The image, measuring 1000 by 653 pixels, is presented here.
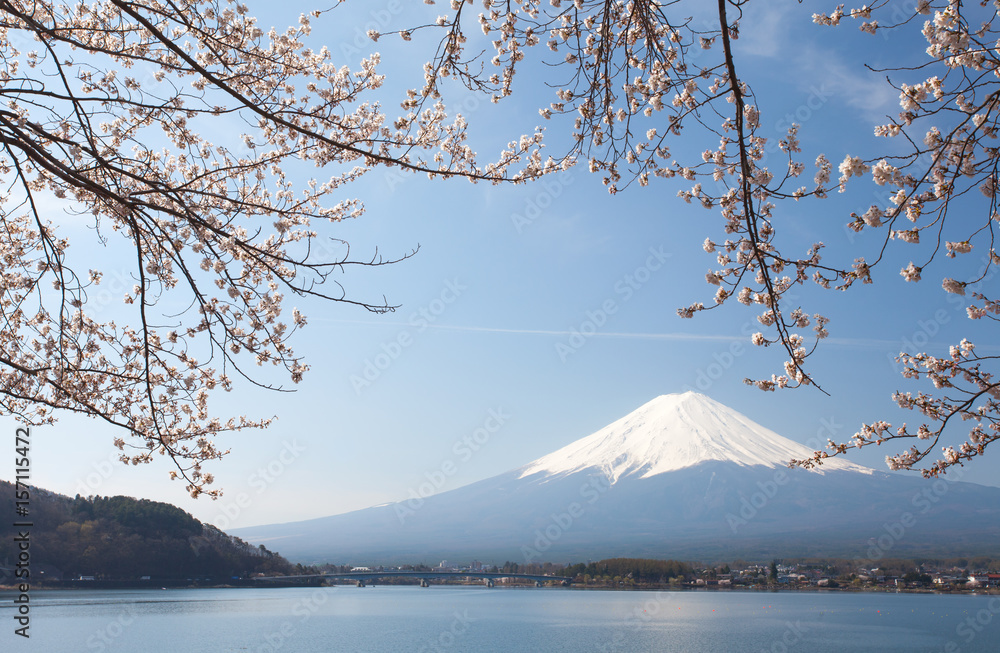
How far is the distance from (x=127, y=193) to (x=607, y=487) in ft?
324

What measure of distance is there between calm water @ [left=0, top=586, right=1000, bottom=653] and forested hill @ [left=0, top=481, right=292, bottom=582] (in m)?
1.87

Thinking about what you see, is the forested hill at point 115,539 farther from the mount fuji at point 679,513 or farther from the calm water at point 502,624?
the mount fuji at point 679,513

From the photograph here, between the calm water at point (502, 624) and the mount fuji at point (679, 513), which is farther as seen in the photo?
the mount fuji at point (679, 513)

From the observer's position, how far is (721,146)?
8.13 feet

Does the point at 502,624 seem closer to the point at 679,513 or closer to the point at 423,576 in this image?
the point at 423,576

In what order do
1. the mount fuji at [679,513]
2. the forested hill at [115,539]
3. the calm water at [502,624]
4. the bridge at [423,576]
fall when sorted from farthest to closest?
the mount fuji at [679,513]
the bridge at [423,576]
the forested hill at [115,539]
the calm water at [502,624]

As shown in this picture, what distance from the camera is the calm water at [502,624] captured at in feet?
71.6

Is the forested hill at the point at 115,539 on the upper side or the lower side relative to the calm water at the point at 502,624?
upper

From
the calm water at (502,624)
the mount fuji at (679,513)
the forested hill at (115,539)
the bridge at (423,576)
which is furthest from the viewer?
the mount fuji at (679,513)

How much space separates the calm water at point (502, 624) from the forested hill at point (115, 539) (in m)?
1.87

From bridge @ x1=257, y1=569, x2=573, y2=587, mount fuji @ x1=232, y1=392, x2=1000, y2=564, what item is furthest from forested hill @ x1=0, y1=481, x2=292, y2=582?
mount fuji @ x1=232, y1=392, x2=1000, y2=564

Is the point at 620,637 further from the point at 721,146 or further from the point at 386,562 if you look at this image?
the point at 386,562

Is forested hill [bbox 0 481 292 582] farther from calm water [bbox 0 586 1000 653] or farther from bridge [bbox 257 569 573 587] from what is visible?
bridge [bbox 257 569 573 587]

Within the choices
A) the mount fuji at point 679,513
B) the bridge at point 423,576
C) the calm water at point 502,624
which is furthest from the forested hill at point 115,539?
the mount fuji at point 679,513
